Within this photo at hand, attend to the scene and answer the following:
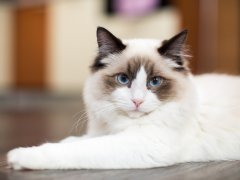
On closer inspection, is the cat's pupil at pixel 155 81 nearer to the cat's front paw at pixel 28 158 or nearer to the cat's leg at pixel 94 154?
the cat's leg at pixel 94 154

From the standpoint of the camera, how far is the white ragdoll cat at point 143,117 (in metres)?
1.58

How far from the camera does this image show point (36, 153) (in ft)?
5.14

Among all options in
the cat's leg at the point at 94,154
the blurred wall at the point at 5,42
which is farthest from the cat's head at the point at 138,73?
the blurred wall at the point at 5,42

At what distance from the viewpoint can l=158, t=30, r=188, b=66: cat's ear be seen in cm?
167

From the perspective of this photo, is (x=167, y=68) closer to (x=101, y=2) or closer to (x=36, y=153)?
(x=36, y=153)

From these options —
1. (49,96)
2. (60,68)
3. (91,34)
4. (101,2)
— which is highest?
(101,2)

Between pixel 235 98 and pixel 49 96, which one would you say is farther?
pixel 49 96

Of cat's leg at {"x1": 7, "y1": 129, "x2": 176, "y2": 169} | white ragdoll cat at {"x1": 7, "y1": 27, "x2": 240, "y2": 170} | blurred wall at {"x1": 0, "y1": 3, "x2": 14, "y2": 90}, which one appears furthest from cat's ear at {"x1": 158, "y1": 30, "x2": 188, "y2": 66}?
blurred wall at {"x1": 0, "y1": 3, "x2": 14, "y2": 90}

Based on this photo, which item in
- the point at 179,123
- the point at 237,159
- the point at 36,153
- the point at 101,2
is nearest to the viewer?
the point at 36,153

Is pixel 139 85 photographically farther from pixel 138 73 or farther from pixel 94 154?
pixel 94 154

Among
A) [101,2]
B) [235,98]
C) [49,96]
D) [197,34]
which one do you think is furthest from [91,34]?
[235,98]

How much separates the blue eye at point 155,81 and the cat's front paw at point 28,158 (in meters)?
0.50

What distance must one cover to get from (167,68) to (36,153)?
0.62 m

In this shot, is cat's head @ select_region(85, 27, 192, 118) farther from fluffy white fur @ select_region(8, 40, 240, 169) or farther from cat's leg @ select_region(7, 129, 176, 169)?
cat's leg @ select_region(7, 129, 176, 169)
